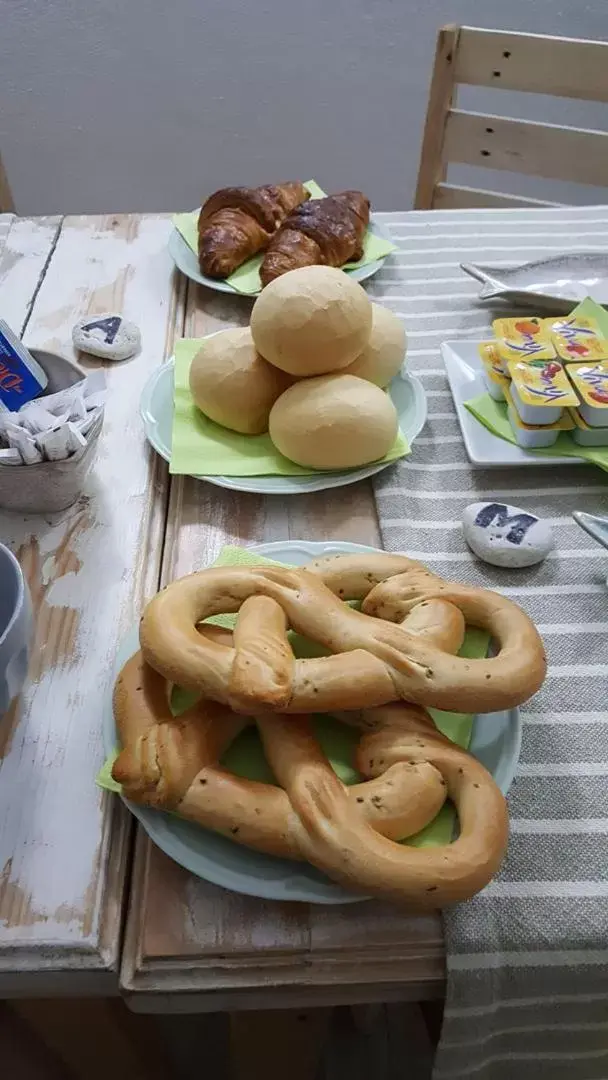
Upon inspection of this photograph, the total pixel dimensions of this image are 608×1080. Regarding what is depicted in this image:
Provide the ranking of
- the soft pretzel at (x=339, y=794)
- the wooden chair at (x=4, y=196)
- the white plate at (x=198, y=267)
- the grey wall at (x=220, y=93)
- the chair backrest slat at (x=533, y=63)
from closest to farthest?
the soft pretzel at (x=339, y=794), the white plate at (x=198, y=267), the chair backrest slat at (x=533, y=63), the wooden chair at (x=4, y=196), the grey wall at (x=220, y=93)

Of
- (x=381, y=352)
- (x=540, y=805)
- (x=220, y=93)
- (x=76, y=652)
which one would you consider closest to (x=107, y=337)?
(x=381, y=352)

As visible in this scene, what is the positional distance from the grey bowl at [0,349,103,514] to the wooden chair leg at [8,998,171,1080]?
0.43 metres

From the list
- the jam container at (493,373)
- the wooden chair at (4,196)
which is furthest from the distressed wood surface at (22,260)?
the jam container at (493,373)

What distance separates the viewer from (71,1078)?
0.78 metres

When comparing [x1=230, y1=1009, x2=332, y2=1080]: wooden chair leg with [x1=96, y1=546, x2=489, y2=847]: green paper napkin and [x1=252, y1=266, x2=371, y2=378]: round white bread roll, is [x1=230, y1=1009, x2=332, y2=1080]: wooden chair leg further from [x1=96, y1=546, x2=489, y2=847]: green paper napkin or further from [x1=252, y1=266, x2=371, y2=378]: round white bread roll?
[x1=252, y1=266, x2=371, y2=378]: round white bread roll

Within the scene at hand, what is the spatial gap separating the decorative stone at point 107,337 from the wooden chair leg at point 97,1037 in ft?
1.97

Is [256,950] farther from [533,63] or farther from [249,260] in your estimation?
[533,63]

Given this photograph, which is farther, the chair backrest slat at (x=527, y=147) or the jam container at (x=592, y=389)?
the chair backrest slat at (x=527, y=147)

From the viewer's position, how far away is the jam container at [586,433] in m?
0.69

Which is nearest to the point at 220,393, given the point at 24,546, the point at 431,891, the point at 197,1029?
the point at 24,546

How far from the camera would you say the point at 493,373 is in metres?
0.75

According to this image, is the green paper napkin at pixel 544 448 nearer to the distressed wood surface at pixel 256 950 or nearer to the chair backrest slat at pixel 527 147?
the distressed wood surface at pixel 256 950

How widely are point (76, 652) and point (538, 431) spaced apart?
1.37 ft

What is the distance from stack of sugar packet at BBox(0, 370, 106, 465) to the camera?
0.59 meters
